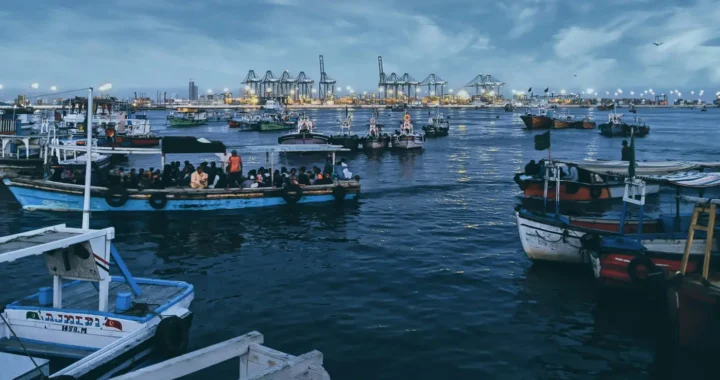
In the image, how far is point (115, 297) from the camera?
403 inches

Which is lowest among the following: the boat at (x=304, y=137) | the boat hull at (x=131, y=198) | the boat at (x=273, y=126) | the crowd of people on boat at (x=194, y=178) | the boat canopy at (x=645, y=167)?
the boat hull at (x=131, y=198)

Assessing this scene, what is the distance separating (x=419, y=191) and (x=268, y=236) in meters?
13.5

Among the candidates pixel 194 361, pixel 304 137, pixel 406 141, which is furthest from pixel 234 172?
pixel 406 141

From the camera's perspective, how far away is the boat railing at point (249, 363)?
4996mm

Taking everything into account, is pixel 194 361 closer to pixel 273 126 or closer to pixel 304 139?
pixel 304 139

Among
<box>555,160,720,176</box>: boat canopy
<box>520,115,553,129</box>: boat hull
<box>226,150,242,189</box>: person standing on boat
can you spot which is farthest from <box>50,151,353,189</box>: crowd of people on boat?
<box>520,115,553,129</box>: boat hull

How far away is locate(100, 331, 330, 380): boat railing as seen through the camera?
5.00 m

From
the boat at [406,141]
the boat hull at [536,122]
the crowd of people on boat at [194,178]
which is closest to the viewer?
the crowd of people on boat at [194,178]

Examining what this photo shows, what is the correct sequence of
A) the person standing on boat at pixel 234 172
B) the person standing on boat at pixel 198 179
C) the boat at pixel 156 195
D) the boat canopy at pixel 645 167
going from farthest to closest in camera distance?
the person standing on boat at pixel 234 172 < the person standing on boat at pixel 198 179 < the boat at pixel 156 195 < the boat canopy at pixel 645 167

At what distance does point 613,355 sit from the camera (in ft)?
35.1

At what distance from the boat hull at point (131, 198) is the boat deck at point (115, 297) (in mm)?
12640

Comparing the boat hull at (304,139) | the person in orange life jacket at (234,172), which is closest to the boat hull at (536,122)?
the boat hull at (304,139)

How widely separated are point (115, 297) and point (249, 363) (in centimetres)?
569

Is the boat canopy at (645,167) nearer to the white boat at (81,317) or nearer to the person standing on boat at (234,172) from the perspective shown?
the white boat at (81,317)
